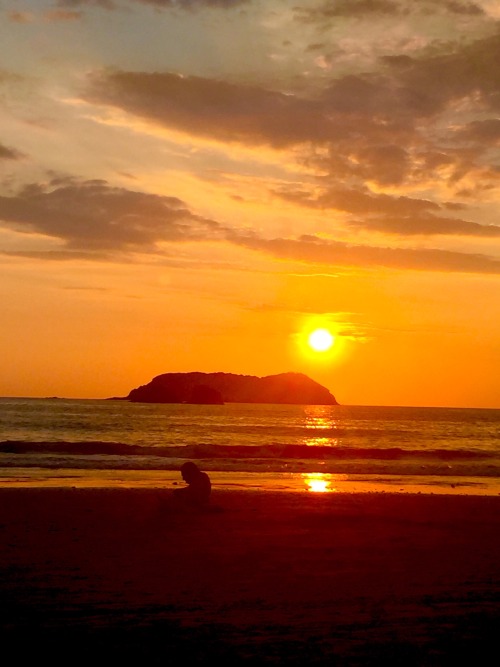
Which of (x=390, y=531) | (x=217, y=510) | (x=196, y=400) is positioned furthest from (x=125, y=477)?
(x=196, y=400)

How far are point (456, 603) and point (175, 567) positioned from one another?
3.66m

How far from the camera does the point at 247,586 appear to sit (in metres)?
8.85

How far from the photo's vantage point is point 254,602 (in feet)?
26.3

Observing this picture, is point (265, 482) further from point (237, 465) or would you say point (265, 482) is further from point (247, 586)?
point (247, 586)

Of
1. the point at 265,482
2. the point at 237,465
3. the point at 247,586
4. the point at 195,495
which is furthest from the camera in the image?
the point at 237,465

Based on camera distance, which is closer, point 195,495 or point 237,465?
point 195,495

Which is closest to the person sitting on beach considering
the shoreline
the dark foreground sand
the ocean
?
the dark foreground sand

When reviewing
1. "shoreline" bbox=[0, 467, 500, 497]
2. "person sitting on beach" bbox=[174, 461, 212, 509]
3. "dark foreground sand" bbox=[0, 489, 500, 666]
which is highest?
"person sitting on beach" bbox=[174, 461, 212, 509]

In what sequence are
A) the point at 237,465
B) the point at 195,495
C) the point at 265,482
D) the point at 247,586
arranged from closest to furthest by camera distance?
1. the point at 247,586
2. the point at 195,495
3. the point at 265,482
4. the point at 237,465

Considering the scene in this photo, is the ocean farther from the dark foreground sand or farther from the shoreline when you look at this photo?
the dark foreground sand

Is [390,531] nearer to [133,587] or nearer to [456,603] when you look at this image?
[456,603]


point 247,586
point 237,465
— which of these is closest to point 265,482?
point 237,465

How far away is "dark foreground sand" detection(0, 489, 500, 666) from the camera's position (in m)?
6.39

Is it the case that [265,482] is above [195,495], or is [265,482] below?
below
